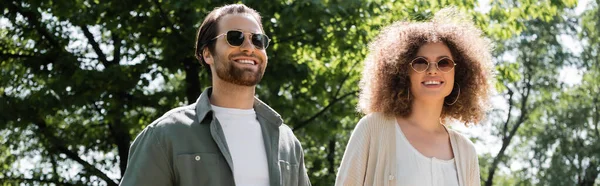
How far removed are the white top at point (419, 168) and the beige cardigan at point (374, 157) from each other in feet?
0.10

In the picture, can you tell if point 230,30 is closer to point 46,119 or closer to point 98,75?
point 98,75

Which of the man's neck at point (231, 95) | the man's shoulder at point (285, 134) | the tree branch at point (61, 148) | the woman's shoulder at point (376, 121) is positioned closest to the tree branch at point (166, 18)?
the tree branch at point (61, 148)

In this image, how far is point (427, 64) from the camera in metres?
5.16

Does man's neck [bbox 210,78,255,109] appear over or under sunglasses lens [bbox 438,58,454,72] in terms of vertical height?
under

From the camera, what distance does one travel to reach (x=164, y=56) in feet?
41.0

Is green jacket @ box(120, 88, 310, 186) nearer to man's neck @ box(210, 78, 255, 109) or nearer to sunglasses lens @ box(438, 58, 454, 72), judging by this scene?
man's neck @ box(210, 78, 255, 109)

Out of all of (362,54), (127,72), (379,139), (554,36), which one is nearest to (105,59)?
(127,72)

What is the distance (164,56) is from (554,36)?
16.8m

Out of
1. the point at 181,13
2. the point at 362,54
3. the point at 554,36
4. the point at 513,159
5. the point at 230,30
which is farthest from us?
the point at 513,159

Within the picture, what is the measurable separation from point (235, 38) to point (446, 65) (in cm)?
127

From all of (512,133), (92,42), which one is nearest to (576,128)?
(512,133)

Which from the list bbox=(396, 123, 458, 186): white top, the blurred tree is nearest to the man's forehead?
bbox=(396, 123, 458, 186): white top

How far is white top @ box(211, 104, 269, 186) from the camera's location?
13.9 feet

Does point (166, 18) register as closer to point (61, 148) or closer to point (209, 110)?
point (61, 148)
